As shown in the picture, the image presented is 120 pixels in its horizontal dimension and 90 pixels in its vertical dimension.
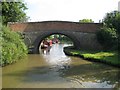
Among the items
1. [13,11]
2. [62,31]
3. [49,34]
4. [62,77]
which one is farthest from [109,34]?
[13,11]

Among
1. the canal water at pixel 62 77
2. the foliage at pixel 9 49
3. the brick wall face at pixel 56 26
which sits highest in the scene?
the brick wall face at pixel 56 26

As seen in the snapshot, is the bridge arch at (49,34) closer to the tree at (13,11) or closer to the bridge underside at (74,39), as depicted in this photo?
the bridge underside at (74,39)

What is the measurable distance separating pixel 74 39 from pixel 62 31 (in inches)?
71.4

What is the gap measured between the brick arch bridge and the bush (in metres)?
1.62

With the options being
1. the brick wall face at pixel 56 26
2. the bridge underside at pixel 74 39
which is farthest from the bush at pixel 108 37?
the brick wall face at pixel 56 26

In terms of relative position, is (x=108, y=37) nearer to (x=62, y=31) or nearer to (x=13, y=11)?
(x=62, y=31)

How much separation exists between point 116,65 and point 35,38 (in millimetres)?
16784

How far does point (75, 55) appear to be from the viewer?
30.1 metres

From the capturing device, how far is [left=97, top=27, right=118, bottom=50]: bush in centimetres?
3081

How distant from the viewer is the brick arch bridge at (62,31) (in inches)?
1383

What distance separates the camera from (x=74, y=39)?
35.7 metres

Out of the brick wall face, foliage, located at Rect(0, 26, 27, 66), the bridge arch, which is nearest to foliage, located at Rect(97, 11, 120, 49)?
the brick wall face

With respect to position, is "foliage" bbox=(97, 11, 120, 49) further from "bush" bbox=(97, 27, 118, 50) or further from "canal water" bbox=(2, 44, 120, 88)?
"canal water" bbox=(2, 44, 120, 88)

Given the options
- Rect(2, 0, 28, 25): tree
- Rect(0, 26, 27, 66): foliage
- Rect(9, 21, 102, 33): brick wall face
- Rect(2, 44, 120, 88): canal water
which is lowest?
Rect(2, 44, 120, 88): canal water
